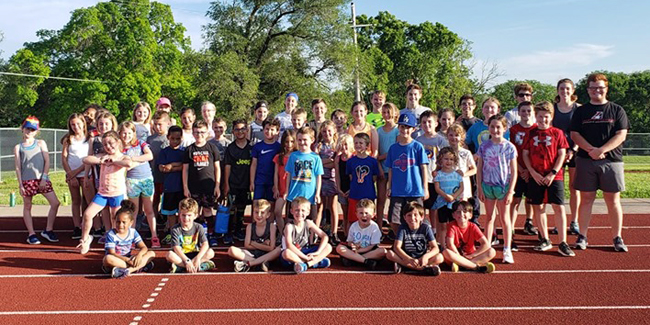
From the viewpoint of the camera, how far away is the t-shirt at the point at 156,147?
8008mm

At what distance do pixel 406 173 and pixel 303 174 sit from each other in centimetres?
127

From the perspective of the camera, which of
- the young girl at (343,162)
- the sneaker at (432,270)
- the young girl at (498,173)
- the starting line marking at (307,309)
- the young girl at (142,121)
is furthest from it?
the young girl at (142,121)

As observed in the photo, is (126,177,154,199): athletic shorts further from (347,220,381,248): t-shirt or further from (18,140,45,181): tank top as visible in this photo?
(347,220,381,248): t-shirt

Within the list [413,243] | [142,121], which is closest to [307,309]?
[413,243]

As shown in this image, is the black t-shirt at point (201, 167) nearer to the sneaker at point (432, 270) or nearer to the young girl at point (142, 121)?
the young girl at point (142, 121)

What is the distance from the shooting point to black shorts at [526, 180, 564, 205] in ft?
22.1

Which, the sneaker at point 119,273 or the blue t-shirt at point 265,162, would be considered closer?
the sneaker at point 119,273

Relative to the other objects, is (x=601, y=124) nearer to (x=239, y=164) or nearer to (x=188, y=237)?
(x=239, y=164)

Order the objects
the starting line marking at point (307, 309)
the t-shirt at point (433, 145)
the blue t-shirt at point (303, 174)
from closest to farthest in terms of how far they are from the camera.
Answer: the starting line marking at point (307, 309) < the blue t-shirt at point (303, 174) < the t-shirt at point (433, 145)

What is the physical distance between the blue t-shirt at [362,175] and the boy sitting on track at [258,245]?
4.26ft

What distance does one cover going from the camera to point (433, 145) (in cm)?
712

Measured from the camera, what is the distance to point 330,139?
7.60 meters

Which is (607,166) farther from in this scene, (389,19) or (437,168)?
(389,19)

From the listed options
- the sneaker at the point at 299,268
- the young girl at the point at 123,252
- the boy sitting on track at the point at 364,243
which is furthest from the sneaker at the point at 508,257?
the young girl at the point at 123,252
